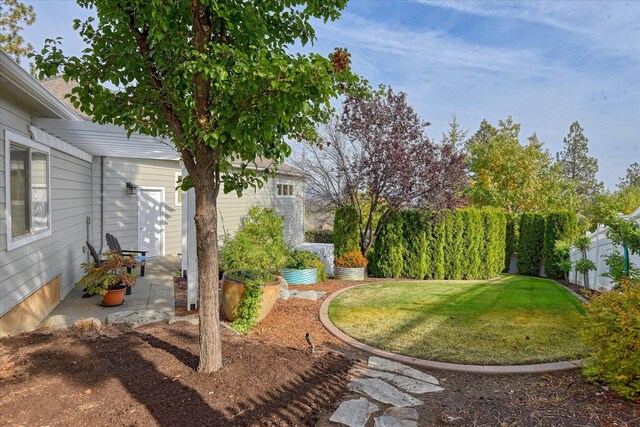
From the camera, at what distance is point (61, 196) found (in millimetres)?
6590

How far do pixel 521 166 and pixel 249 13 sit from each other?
1843cm

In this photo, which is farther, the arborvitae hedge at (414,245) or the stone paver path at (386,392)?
the arborvitae hedge at (414,245)

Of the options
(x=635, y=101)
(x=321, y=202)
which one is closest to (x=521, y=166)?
(x=635, y=101)

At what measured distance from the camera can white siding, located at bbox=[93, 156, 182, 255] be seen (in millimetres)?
9344

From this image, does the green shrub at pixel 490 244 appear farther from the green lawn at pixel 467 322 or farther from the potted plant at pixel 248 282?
the potted plant at pixel 248 282

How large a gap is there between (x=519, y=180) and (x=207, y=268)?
18.5 meters

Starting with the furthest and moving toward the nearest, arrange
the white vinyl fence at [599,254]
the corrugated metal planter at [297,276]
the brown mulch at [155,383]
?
the corrugated metal planter at [297,276] → the white vinyl fence at [599,254] → the brown mulch at [155,383]

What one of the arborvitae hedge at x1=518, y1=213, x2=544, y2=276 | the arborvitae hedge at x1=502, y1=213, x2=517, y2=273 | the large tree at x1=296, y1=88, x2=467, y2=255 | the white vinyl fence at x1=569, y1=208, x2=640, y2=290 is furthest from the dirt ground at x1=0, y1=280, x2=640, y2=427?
the arborvitae hedge at x1=502, y1=213, x2=517, y2=273

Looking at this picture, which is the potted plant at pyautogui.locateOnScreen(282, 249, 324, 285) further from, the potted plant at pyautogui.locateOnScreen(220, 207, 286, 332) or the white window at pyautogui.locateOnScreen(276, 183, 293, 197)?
the white window at pyautogui.locateOnScreen(276, 183, 293, 197)

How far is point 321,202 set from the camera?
1290 cm

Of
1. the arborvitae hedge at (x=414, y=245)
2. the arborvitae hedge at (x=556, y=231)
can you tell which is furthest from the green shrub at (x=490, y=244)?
the arborvitae hedge at (x=414, y=245)

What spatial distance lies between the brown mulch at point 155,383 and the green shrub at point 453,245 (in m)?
7.56

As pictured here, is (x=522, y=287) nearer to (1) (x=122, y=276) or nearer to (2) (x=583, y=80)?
(2) (x=583, y=80)

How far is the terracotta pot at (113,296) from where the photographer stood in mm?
5965
